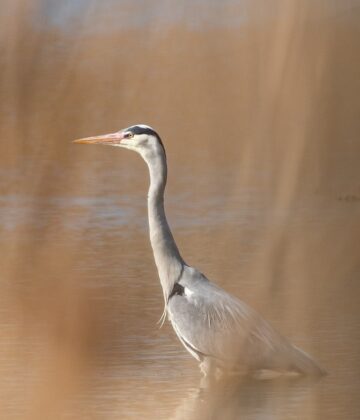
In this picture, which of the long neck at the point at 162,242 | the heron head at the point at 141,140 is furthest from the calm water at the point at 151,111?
Result: the heron head at the point at 141,140

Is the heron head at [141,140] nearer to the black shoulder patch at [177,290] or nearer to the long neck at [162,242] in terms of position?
the long neck at [162,242]

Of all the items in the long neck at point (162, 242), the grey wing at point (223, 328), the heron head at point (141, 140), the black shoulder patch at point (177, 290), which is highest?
the heron head at point (141, 140)

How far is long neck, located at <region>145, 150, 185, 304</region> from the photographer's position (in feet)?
11.1

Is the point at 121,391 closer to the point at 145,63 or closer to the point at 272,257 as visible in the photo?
the point at 272,257

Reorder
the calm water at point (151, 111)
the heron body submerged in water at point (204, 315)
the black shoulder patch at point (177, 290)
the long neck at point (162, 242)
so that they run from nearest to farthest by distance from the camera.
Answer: the calm water at point (151, 111) < the heron body submerged in water at point (204, 315) < the long neck at point (162, 242) < the black shoulder patch at point (177, 290)

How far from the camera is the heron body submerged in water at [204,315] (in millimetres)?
3057

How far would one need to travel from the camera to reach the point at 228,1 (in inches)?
57.6

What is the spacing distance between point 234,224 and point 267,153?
3.41m

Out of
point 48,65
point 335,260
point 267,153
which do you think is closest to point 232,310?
point 335,260

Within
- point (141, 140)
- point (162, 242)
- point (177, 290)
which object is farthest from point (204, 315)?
point (141, 140)

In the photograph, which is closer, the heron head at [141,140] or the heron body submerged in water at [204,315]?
the heron body submerged in water at [204,315]

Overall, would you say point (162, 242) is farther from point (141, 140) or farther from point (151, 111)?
point (151, 111)

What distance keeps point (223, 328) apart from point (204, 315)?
20 cm

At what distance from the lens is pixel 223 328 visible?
10.7ft
